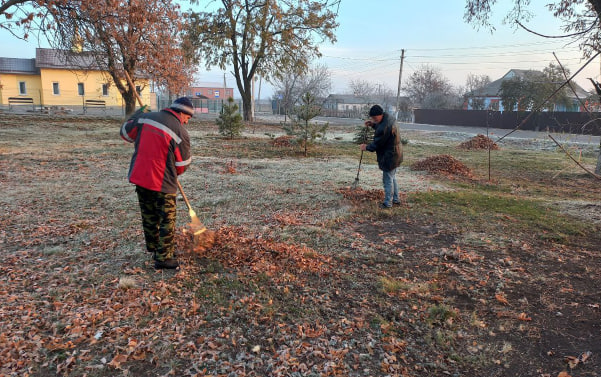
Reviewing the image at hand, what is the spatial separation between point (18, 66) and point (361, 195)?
46.1m

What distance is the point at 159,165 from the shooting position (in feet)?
12.7

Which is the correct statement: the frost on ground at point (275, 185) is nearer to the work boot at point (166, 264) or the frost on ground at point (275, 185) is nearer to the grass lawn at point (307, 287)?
the grass lawn at point (307, 287)

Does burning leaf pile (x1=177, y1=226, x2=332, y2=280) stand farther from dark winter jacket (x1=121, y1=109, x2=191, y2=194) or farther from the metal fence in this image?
the metal fence

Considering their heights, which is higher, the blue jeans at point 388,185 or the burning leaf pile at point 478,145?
the burning leaf pile at point 478,145

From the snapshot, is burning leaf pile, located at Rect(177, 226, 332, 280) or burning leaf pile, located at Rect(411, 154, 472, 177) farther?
burning leaf pile, located at Rect(411, 154, 472, 177)

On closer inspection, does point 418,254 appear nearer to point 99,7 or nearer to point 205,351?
point 205,351

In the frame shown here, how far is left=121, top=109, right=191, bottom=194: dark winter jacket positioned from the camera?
3822mm

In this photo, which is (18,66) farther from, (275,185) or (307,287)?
(307,287)

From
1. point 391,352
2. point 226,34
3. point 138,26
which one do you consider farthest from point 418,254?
point 226,34

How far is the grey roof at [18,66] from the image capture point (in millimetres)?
39594

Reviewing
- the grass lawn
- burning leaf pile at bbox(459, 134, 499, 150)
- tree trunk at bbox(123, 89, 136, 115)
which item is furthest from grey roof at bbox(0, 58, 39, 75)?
burning leaf pile at bbox(459, 134, 499, 150)

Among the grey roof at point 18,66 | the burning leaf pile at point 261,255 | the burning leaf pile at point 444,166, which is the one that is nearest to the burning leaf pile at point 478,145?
the burning leaf pile at point 444,166

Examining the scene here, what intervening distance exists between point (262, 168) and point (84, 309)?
26.1 feet

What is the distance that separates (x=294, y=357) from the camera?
292 cm
